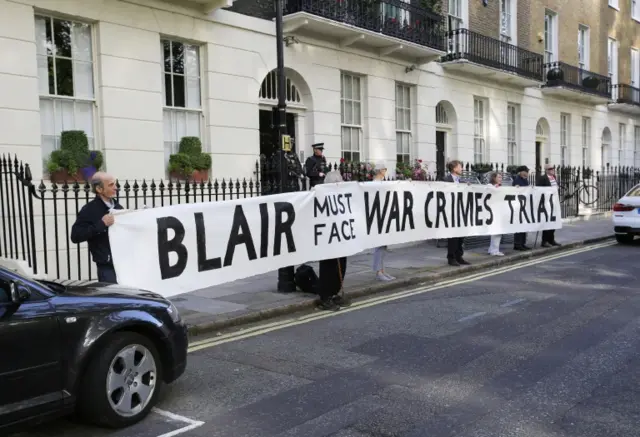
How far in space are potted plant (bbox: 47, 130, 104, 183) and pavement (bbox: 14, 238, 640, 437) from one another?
5.05 meters

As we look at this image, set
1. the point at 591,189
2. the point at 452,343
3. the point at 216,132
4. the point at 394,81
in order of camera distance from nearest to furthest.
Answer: the point at 452,343 < the point at 216,132 < the point at 394,81 < the point at 591,189

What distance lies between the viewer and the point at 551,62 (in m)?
24.3

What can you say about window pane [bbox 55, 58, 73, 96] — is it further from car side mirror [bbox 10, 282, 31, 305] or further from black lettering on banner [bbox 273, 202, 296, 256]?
car side mirror [bbox 10, 282, 31, 305]

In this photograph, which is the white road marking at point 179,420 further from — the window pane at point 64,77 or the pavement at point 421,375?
the window pane at point 64,77

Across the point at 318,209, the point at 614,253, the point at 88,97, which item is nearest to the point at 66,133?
the point at 88,97

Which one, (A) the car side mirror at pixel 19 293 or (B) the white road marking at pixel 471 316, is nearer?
(A) the car side mirror at pixel 19 293

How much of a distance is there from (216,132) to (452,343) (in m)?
7.78

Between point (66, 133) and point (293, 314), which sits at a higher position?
point (66, 133)

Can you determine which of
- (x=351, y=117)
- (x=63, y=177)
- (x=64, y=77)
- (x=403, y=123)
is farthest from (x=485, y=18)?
(x=63, y=177)

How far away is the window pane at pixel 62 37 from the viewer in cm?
1041

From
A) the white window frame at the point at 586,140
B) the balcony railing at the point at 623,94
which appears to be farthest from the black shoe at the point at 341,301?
the balcony railing at the point at 623,94

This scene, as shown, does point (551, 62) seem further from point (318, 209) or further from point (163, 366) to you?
point (163, 366)

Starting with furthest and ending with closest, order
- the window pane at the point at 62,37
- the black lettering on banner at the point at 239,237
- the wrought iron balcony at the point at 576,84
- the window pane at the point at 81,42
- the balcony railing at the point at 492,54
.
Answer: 1. the wrought iron balcony at the point at 576,84
2. the balcony railing at the point at 492,54
3. the window pane at the point at 81,42
4. the window pane at the point at 62,37
5. the black lettering on banner at the point at 239,237

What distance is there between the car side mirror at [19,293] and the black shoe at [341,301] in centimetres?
502
